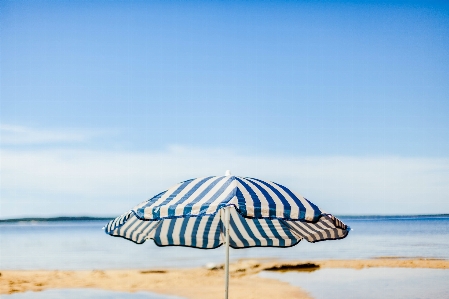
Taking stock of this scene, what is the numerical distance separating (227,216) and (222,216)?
1.31m

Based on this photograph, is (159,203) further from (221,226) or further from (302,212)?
(221,226)

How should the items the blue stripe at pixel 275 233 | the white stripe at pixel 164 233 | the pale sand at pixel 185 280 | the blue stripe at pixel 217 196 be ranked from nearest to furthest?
the blue stripe at pixel 217 196 < the white stripe at pixel 164 233 < the blue stripe at pixel 275 233 < the pale sand at pixel 185 280

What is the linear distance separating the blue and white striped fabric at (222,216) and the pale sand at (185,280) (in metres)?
6.13

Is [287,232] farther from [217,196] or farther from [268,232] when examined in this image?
[217,196]

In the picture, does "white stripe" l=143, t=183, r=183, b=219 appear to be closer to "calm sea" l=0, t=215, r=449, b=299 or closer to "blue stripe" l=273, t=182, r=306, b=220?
"blue stripe" l=273, t=182, r=306, b=220

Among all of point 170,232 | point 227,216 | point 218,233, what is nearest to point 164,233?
point 170,232

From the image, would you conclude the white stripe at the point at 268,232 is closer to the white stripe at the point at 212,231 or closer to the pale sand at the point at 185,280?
the white stripe at the point at 212,231

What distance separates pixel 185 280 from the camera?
14781mm

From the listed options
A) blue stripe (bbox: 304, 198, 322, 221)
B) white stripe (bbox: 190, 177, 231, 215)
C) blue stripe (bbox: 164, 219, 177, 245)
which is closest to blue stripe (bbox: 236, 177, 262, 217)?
white stripe (bbox: 190, 177, 231, 215)

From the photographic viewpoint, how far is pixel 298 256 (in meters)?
22.6

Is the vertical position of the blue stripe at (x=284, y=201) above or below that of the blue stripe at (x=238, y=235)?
above

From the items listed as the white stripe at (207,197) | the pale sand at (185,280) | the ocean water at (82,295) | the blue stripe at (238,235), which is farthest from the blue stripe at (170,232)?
the ocean water at (82,295)

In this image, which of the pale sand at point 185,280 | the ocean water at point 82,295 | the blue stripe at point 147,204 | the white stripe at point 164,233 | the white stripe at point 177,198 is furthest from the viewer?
the pale sand at point 185,280

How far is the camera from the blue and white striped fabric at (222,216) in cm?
403
